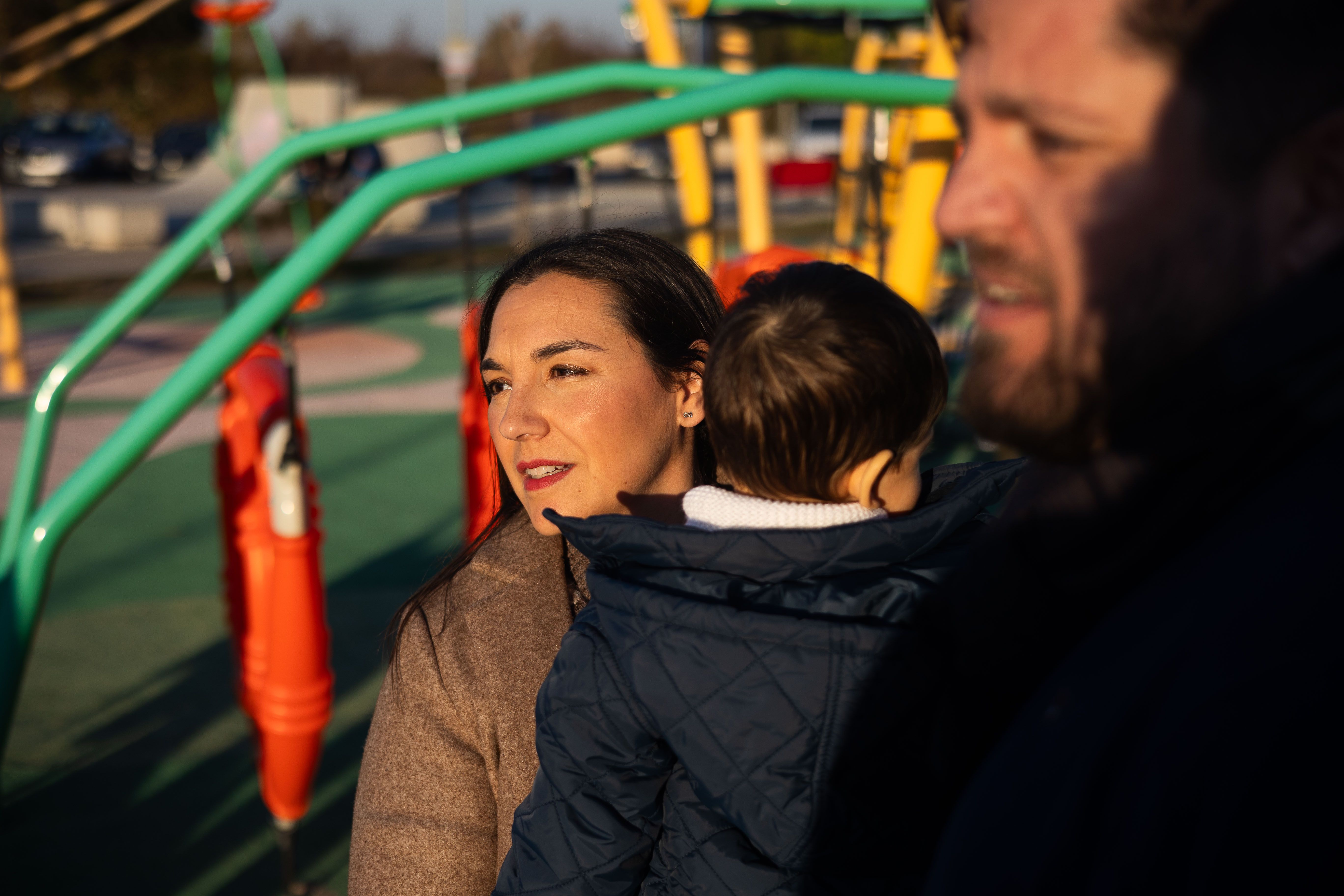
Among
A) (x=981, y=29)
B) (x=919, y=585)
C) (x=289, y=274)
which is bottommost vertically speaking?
(x=919, y=585)

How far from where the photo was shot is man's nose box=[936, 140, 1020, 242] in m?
0.79

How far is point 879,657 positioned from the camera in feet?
3.78

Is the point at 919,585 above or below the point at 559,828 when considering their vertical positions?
above

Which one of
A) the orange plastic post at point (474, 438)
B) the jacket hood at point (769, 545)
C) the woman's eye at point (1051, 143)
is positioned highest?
the woman's eye at point (1051, 143)

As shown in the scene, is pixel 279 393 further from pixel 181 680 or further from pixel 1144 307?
pixel 1144 307

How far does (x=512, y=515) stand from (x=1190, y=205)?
115 cm

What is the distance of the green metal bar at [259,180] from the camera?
103 inches

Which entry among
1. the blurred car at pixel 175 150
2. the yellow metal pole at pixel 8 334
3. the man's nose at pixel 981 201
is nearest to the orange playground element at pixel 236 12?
the yellow metal pole at pixel 8 334

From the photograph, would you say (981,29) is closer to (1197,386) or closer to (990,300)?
(990,300)

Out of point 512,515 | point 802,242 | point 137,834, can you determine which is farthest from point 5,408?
point 802,242

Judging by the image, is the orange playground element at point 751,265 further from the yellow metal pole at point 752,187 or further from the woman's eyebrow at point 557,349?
the yellow metal pole at point 752,187

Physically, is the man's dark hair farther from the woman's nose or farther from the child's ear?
the woman's nose

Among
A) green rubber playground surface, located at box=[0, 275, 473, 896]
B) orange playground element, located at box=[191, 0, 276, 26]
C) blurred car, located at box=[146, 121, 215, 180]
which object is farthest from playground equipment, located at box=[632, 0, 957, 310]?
blurred car, located at box=[146, 121, 215, 180]

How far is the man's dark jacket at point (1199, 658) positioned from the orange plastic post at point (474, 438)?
211 cm
